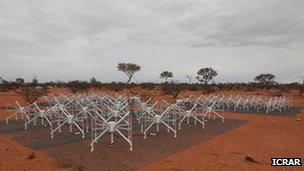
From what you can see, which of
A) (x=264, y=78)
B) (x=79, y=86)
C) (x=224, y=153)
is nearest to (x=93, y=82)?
(x=79, y=86)

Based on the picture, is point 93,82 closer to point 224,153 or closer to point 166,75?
point 166,75

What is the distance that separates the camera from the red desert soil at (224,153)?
23.2 ft

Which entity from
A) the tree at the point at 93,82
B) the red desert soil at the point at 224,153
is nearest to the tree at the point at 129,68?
the tree at the point at 93,82

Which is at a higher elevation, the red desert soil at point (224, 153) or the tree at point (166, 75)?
the tree at point (166, 75)

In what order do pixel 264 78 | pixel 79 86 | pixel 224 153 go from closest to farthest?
pixel 224 153 < pixel 79 86 < pixel 264 78

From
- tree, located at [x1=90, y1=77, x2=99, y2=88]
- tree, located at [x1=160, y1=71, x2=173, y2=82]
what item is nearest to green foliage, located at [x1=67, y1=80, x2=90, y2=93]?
tree, located at [x1=90, y1=77, x2=99, y2=88]

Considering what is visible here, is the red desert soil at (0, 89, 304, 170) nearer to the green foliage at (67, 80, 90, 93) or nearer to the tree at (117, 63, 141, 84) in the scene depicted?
the green foliage at (67, 80, 90, 93)

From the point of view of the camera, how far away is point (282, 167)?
7156mm

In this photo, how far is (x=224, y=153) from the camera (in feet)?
26.9

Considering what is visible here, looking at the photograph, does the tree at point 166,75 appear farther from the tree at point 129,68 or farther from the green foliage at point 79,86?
the green foliage at point 79,86

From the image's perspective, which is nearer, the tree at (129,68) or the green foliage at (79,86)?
the green foliage at (79,86)

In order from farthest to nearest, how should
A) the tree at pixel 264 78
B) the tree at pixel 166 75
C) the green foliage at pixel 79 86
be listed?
1. the tree at pixel 166 75
2. the tree at pixel 264 78
3. the green foliage at pixel 79 86

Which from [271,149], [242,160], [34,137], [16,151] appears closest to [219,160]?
[242,160]

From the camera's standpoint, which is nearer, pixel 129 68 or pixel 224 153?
pixel 224 153
